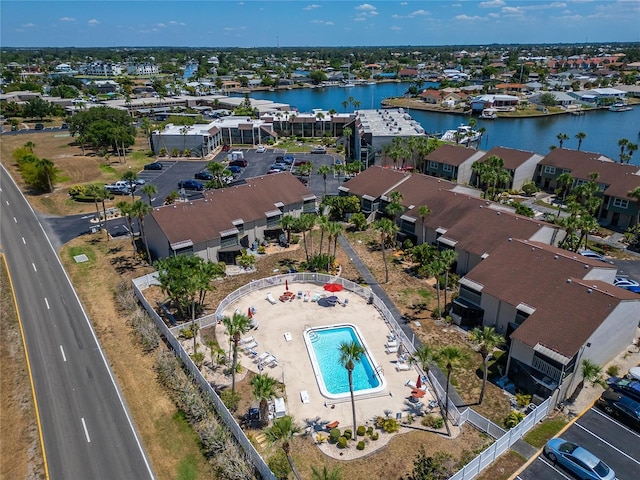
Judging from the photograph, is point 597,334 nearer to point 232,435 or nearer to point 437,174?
point 232,435

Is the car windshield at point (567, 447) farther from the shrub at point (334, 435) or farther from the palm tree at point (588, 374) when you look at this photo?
the shrub at point (334, 435)

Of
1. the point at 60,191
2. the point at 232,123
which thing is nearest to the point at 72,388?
the point at 60,191

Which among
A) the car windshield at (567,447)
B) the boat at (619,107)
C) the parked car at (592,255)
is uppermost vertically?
the boat at (619,107)

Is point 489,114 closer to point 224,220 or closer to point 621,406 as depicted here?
point 224,220

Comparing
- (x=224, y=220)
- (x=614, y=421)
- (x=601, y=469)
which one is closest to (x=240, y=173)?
(x=224, y=220)

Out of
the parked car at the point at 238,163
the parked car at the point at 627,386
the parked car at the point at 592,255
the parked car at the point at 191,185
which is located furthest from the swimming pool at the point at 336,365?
the parked car at the point at 238,163

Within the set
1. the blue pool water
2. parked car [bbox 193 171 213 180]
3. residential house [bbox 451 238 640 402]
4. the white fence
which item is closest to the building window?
residential house [bbox 451 238 640 402]
